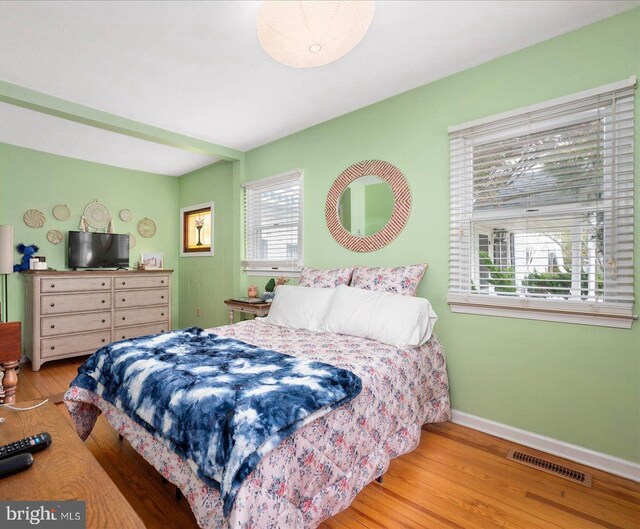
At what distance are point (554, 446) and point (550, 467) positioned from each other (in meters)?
0.18

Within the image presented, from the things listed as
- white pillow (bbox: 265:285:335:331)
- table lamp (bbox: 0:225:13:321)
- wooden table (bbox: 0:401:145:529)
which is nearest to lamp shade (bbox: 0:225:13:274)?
table lamp (bbox: 0:225:13:321)

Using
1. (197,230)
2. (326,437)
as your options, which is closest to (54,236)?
(197,230)

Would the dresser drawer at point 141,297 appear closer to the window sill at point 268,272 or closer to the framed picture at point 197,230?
the framed picture at point 197,230

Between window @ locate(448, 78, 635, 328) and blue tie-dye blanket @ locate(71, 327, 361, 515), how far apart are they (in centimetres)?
142

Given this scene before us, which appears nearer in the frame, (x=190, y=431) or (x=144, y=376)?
(x=190, y=431)

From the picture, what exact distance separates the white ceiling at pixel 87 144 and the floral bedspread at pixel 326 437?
2.76m

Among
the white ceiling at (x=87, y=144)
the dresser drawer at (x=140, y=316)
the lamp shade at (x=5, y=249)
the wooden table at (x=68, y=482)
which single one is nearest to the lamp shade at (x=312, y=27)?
the wooden table at (x=68, y=482)

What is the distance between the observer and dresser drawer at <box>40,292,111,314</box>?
3786 millimetres

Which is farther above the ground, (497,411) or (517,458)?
(497,411)

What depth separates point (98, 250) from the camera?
4539 millimetres

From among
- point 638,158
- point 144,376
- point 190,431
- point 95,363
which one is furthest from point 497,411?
point 95,363

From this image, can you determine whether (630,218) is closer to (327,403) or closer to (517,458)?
(517,458)

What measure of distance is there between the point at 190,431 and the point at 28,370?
3.71 meters

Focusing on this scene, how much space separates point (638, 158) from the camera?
1868mm
